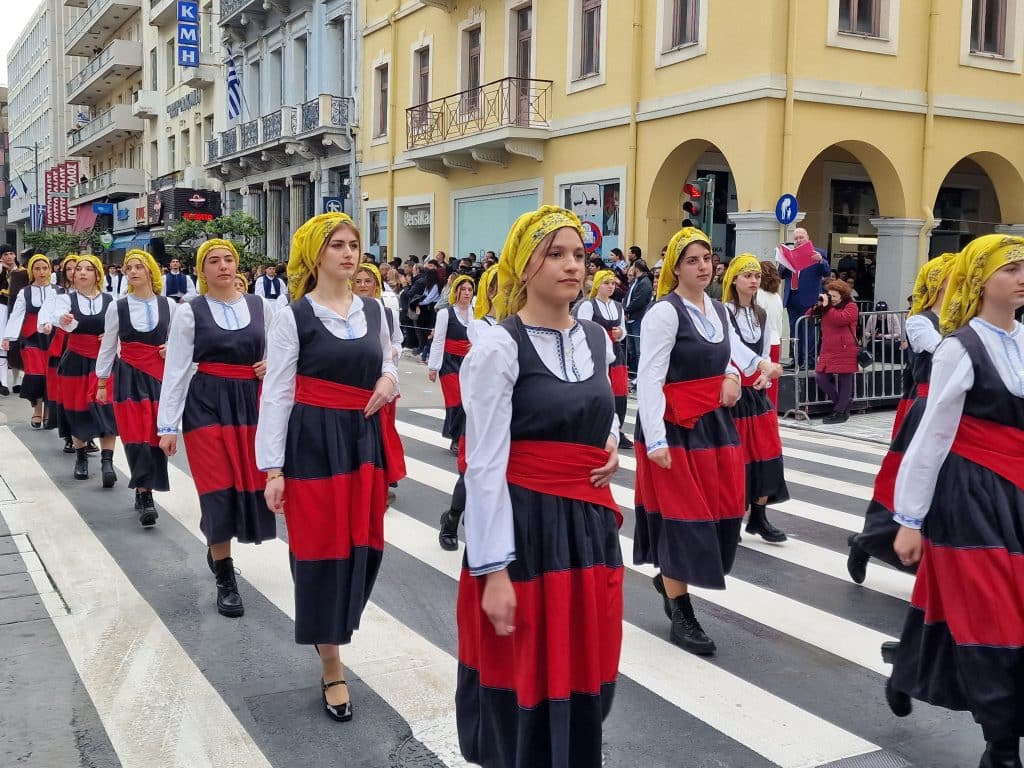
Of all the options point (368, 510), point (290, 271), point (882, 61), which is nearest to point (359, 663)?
point (368, 510)

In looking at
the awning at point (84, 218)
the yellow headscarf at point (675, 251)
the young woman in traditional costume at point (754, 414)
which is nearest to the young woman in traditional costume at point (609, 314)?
the young woman in traditional costume at point (754, 414)

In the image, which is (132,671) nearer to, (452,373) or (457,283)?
(452,373)

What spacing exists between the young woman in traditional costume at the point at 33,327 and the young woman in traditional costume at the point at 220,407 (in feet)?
24.5

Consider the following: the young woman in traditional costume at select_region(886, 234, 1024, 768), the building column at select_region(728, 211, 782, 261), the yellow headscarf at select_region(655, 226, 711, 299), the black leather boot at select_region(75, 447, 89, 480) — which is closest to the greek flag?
the building column at select_region(728, 211, 782, 261)

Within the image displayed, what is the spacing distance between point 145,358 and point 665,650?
4952mm

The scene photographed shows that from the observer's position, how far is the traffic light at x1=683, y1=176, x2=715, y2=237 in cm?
1863

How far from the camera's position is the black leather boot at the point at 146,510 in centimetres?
800

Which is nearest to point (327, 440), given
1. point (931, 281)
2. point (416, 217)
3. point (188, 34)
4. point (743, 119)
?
point (931, 281)

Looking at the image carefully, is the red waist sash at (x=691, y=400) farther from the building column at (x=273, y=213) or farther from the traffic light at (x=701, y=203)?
the building column at (x=273, y=213)

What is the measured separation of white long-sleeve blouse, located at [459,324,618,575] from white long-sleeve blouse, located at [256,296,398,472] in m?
1.58

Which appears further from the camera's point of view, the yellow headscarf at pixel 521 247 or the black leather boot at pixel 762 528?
the black leather boot at pixel 762 528

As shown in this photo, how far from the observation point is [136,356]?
27.7ft

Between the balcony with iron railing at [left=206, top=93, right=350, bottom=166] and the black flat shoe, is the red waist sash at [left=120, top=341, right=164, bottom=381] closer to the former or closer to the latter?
the black flat shoe

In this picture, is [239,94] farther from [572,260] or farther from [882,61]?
[572,260]
